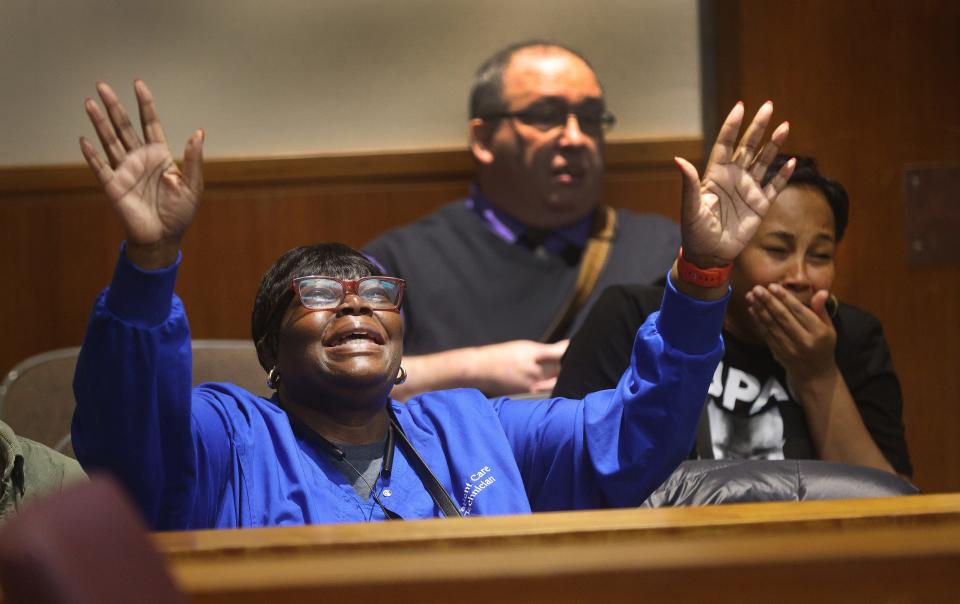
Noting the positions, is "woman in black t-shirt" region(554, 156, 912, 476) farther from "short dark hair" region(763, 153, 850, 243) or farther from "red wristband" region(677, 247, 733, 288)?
"red wristband" region(677, 247, 733, 288)

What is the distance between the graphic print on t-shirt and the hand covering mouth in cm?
62

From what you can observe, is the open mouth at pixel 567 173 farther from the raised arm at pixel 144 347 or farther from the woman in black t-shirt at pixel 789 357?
the raised arm at pixel 144 347

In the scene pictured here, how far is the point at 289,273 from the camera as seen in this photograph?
1.55 metres

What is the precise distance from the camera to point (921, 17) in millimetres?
2859

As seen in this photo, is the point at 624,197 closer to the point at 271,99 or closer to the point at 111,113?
the point at 271,99

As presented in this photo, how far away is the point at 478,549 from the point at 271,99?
6.91 ft

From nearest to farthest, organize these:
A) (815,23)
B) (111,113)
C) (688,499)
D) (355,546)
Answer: (355,546) → (111,113) → (688,499) → (815,23)

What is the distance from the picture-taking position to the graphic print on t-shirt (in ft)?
6.23

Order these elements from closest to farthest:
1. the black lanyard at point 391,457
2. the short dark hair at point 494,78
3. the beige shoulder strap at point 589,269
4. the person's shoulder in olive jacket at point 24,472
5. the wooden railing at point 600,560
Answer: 1. the wooden railing at point 600,560
2. the black lanyard at point 391,457
3. the person's shoulder in olive jacket at point 24,472
4. the beige shoulder strap at point 589,269
5. the short dark hair at point 494,78

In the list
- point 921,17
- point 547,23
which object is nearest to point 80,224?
point 547,23

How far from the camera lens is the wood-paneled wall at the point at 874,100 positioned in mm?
2855

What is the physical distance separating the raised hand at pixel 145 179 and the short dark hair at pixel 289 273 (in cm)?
23

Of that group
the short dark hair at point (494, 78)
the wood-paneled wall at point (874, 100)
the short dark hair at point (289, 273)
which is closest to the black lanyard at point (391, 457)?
the short dark hair at point (289, 273)

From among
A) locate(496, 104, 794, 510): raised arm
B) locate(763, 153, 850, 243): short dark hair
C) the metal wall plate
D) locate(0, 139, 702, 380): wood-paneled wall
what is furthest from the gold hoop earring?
the metal wall plate
